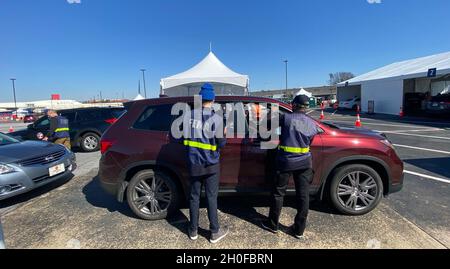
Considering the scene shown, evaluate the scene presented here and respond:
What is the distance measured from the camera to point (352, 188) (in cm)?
346

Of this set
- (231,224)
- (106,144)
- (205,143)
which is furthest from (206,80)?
(205,143)

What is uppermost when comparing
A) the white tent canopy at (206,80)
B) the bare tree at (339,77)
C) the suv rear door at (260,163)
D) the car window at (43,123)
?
the bare tree at (339,77)

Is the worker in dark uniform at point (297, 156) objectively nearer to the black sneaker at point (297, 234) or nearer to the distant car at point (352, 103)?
the black sneaker at point (297, 234)

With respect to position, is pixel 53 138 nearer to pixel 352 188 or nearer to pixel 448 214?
pixel 352 188

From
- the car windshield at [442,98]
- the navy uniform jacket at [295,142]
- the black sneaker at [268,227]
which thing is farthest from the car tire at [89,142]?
the car windshield at [442,98]

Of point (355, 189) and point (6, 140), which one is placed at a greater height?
point (6, 140)

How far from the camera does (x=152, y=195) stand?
3.52m

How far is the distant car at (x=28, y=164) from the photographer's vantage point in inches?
157

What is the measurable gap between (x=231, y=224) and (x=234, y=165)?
0.78m

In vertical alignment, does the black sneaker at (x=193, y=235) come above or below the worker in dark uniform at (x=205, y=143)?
below

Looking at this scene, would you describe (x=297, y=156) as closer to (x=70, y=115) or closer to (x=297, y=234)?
(x=297, y=234)
